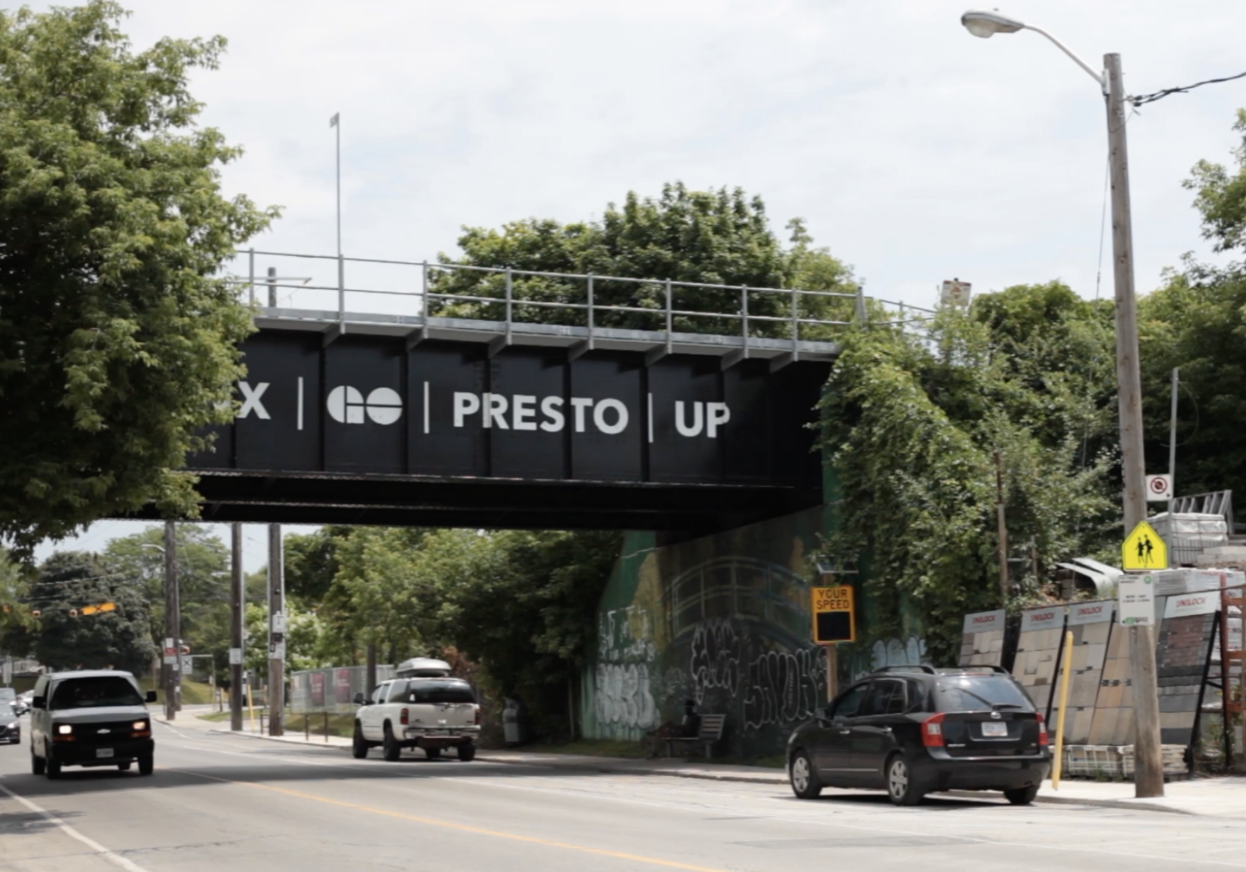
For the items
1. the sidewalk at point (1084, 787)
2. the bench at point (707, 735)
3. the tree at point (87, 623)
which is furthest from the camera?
the tree at point (87, 623)

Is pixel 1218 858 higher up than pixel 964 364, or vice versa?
pixel 964 364

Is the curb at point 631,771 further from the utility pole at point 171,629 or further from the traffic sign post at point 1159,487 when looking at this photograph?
the utility pole at point 171,629

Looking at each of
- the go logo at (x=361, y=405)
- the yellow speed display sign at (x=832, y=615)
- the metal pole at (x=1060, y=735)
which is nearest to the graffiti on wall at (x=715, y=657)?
the yellow speed display sign at (x=832, y=615)

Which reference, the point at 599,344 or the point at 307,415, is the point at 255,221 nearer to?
A: the point at 307,415

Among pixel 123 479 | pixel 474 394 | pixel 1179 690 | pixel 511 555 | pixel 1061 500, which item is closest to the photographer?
pixel 123 479

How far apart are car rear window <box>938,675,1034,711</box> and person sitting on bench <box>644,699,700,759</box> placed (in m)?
15.8

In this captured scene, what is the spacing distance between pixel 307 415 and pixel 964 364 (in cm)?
1263

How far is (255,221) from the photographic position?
21.3m

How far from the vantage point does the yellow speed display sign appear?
2795 cm

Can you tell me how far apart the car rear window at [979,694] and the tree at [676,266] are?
86.7 feet

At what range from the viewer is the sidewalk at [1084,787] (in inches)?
672

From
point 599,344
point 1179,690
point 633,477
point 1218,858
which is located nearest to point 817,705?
point 633,477

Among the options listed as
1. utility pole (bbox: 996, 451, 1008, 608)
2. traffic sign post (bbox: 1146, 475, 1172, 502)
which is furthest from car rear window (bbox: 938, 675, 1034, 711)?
traffic sign post (bbox: 1146, 475, 1172, 502)

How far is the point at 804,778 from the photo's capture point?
67.1 ft
